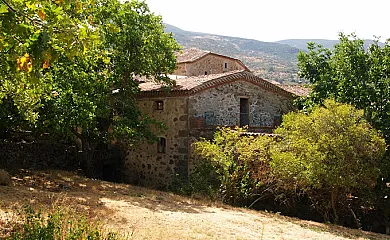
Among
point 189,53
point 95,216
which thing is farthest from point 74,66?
point 189,53

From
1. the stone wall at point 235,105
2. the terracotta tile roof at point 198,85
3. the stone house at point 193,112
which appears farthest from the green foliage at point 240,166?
the terracotta tile roof at point 198,85

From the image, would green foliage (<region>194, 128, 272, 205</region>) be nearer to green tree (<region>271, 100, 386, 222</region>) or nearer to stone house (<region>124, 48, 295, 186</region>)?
green tree (<region>271, 100, 386, 222</region>)

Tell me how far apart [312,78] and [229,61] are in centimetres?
1345

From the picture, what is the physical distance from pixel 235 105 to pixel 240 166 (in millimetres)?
5445

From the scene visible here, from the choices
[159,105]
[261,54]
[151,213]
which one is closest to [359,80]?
[159,105]

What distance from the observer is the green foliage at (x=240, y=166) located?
14970 millimetres

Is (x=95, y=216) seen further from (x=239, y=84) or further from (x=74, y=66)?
(x=239, y=84)

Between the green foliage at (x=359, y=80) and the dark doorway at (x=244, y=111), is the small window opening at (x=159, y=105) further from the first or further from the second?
the green foliage at (x=359, y=80)

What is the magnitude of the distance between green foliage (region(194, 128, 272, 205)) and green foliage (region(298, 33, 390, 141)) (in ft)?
13.4

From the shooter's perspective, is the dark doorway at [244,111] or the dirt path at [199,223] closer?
the dirt path at [199,223]

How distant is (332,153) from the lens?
43.5ft

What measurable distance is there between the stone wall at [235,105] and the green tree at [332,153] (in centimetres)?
556

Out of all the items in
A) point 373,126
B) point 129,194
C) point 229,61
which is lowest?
point 129,194

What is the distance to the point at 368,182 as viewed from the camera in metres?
13.4
